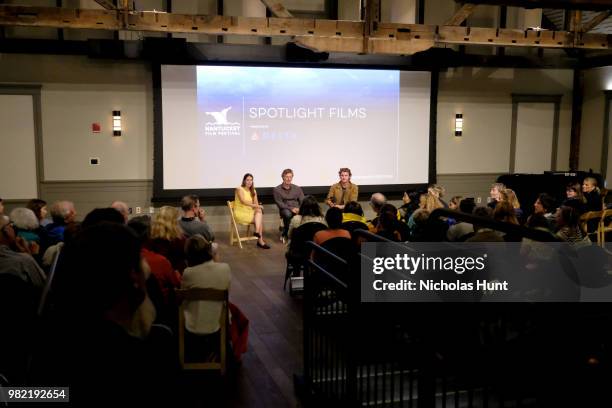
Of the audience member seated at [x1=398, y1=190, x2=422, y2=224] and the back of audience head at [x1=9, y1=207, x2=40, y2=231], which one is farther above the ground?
the back of audience head at [x1=9, y1=207, x2=40, y2=231]

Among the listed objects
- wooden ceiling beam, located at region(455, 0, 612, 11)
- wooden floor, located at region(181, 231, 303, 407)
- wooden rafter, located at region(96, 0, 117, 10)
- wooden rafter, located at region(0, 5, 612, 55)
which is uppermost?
wooden rafter, located at region(96, 0, 117, 10)

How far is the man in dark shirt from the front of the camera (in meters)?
8.77

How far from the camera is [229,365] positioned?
164 inches

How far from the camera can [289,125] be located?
9898 mm

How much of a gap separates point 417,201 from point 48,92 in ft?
19.0

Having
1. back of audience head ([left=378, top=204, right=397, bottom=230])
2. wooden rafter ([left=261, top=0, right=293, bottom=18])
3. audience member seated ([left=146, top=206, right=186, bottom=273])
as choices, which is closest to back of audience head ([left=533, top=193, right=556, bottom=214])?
back of audience head ([left=378, top=204, right=397, bottom=230])

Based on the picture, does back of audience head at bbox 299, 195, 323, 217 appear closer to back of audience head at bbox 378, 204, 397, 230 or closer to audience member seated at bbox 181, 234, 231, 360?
back of audience head at bbox 378, 204, 397, 230

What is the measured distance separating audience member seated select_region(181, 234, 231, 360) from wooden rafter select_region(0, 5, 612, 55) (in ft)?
15.9

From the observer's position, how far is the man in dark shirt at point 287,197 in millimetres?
8766

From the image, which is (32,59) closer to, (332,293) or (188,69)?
(188,69)

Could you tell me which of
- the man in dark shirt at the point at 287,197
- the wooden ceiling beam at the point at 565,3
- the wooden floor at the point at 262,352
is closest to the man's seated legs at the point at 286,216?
the man in dark shirt at the point at 287,197

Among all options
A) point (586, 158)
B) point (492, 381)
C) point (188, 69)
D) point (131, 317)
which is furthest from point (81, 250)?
point (586, 158)

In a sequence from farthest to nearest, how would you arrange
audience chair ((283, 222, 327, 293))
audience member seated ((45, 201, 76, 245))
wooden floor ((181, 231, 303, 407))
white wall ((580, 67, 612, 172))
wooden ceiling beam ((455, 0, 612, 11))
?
1. white wall ((580, 67, 612, 172))
2. audience chair ((283, 222, 327, 293))
3. audience member seated ((45, 201, 76, 245))
4. wooden ceiling beam ((455, 0, 612, 11))
5. wooden floor ((181, 231, 303, 407))

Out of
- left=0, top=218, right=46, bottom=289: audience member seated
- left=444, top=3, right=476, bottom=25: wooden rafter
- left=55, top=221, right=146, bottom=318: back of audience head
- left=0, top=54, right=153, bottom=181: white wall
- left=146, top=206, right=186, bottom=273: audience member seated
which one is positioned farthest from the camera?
left=0, top=54, right=153, bottom=181: white wall
